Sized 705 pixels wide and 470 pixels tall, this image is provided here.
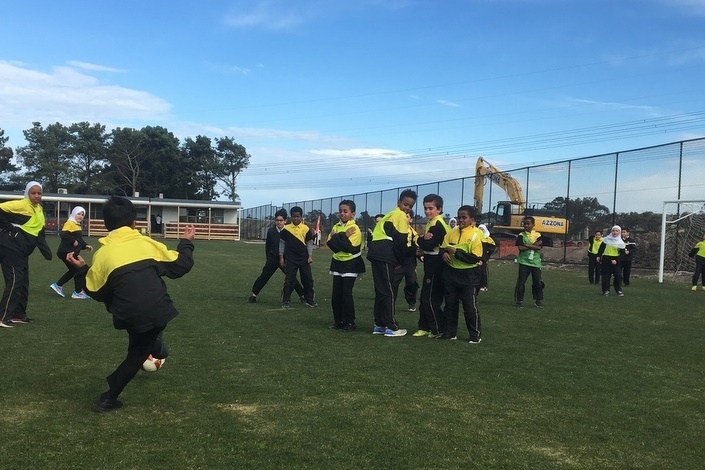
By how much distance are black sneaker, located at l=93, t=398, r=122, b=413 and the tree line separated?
63.7m

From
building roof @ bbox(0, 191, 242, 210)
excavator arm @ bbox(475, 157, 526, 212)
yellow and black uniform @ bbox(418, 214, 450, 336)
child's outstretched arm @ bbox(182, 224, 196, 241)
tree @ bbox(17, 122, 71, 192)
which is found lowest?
yellow and black uniform @ bbox(418, 214, 450, 336)

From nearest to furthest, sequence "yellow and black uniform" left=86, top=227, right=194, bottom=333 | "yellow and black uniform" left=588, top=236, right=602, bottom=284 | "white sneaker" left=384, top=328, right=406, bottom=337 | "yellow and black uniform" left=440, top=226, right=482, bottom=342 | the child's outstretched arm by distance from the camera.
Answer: "yellow and black uniform" left=86, top=227, right=194, bottom=333, the child's outstretched arm, "yellow and black uniform" left=440, top=226, right=482, bottom=342, "white sneaker" left=384, top=328, right=406, bottom=337, "yellow and black uniform" left=588, top=236, right=602, bottom=284

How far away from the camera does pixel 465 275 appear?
7355 millimetres

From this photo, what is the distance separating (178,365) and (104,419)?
5.36 feet

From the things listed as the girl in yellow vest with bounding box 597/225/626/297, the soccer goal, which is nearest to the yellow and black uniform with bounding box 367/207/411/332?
the girl in yellow vest with bounding box 597/225/626/297

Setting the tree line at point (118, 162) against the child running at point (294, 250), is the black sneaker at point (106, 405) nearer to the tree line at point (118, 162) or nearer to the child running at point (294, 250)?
the child running at point (294, 250)

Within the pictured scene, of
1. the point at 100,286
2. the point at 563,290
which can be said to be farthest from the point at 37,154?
the point at 100,286

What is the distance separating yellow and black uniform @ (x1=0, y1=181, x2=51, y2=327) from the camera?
7504mm

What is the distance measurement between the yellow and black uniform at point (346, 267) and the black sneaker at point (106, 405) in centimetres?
389

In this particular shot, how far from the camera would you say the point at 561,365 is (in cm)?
612

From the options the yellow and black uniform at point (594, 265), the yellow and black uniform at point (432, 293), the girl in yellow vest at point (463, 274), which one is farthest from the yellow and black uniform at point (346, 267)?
the yellow and black uniform at point (594, 265)

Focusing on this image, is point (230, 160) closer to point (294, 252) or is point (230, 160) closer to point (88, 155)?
point (88, 155)

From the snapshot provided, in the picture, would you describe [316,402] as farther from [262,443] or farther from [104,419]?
[104,419]

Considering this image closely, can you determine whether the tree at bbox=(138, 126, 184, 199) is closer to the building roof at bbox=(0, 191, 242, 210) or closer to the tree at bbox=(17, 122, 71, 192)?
the tree at bbox=(17, 122, 71, 192)
